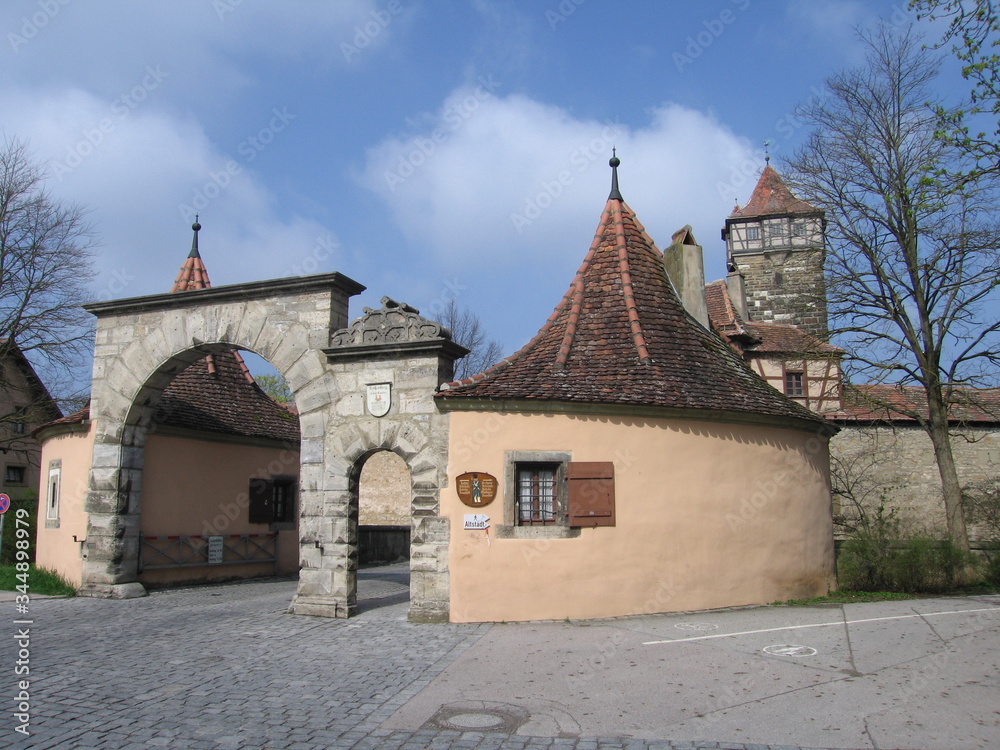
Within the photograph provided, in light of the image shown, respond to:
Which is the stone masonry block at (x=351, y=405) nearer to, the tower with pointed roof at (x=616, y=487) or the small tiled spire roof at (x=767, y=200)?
the tower with pointed roof at (x=616, y=487)

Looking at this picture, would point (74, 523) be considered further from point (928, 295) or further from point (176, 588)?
point (928, 295)

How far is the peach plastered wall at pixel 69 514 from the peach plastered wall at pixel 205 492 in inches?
40.1

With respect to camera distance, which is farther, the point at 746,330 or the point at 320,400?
the point at 746,330

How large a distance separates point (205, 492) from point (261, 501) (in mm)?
1348

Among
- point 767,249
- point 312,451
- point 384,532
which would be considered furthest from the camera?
point 767,249

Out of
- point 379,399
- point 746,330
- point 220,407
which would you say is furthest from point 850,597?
point 746,330

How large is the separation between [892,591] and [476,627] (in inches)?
280

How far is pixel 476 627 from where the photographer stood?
9984 millimetres

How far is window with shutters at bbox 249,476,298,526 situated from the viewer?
1700cm

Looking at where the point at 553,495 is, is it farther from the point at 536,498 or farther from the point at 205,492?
the point at 205,492

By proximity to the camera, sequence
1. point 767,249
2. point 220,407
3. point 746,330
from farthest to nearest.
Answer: point 767,249 < point 746,330 < point 220,407

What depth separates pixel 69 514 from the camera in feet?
47.8

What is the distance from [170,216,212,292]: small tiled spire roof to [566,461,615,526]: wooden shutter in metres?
11.1

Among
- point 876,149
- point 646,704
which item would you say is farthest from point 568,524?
point 876,149
